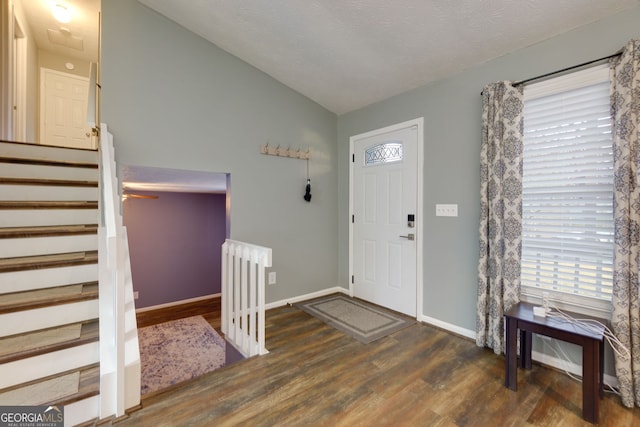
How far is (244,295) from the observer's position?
7.93 ft

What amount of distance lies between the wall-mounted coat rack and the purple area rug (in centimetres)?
224

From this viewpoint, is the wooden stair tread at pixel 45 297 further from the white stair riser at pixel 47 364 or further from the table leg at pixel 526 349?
the table leg at pixel 526 349

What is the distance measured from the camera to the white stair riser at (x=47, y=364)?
1.45m

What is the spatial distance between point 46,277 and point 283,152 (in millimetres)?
2329

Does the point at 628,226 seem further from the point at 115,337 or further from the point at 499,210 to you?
Result: the point at 115,337

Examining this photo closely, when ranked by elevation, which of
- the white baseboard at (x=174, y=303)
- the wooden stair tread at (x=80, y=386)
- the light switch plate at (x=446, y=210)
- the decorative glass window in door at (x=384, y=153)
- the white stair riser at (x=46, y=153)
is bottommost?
the white baseboard at (x=174, y=303)

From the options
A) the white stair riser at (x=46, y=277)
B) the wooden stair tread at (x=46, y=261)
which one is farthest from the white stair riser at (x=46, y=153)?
the white stair riser at (x=46, y=277)

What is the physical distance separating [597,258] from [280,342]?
244cm

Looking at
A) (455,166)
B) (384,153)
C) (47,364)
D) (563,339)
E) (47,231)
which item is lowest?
(47,364)

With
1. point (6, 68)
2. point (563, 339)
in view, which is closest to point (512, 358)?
point (563, 339)

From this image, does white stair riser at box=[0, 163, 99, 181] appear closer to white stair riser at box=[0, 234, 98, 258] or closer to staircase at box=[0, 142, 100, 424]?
staircase at box=[0, 142, 100, 424]

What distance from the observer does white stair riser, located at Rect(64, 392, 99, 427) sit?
1.45 metres

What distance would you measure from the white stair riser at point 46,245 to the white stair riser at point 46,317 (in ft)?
1.62

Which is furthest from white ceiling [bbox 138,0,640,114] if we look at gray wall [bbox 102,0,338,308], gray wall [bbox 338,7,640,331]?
gray wall [bbox 102,0,338,308]
